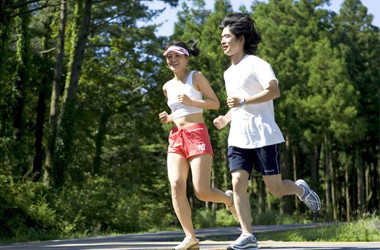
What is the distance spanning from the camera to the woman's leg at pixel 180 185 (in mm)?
6906

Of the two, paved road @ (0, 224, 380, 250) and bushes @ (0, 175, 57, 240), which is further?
bushes @ (0, 175, 57, 240)

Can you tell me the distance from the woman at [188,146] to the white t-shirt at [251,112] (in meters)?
0.56

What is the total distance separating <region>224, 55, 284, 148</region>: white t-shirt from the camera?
6.24 metres

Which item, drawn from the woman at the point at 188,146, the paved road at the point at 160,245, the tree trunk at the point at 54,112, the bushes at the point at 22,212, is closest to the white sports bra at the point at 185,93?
the woman at the point at 188,146

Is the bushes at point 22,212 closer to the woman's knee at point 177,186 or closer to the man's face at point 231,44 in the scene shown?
the woman's knee at point 177,186

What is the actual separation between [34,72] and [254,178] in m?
22.2

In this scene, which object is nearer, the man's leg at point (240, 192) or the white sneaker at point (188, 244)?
the man's leg at point (240, 192)

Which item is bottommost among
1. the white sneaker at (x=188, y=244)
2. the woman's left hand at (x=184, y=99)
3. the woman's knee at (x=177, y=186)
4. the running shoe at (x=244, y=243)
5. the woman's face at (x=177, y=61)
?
the white sneaker at (x=188, y=244)

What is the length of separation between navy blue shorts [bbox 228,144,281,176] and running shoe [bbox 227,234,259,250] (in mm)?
602

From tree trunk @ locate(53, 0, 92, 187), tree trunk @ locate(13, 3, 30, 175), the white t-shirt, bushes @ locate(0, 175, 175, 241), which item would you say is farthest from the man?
tree trunk @ locate(13, 3, 30, 175)

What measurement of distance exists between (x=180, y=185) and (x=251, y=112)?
1.13 metres

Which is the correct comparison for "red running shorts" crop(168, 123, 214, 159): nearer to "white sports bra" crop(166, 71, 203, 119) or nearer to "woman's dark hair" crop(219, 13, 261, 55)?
"white sports bra" crop(166, 71, 203, 119)

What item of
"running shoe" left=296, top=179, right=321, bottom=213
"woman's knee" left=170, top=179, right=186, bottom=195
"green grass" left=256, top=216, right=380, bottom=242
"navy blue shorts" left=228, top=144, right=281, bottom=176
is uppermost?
"navy blue shorts" left=228, top=144, right=281, bottom=176

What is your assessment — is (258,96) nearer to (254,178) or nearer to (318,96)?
(318,96)
